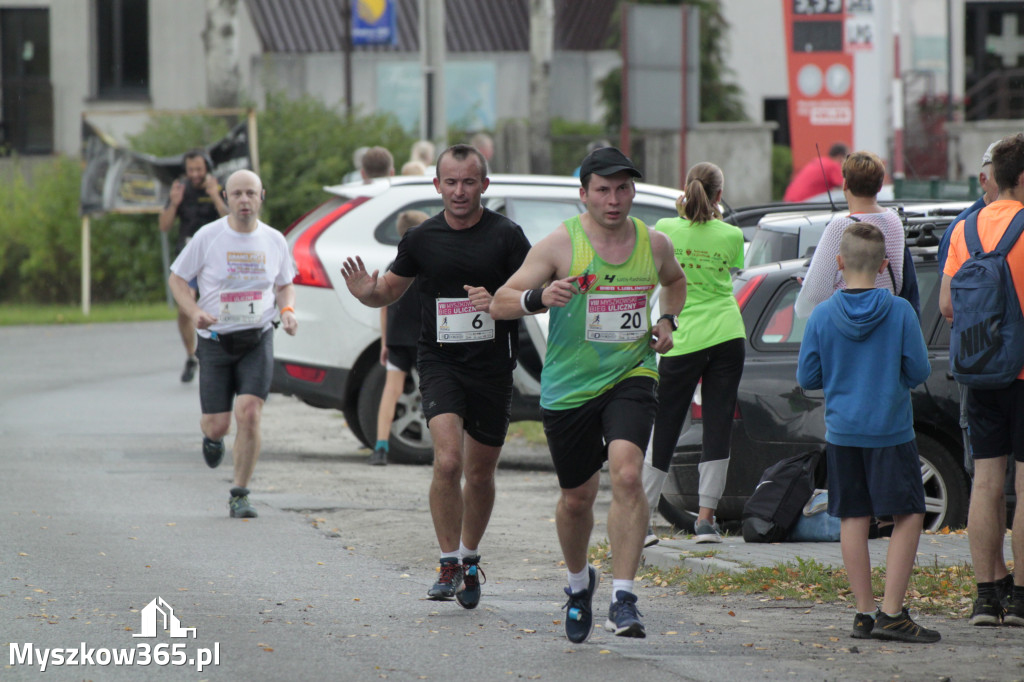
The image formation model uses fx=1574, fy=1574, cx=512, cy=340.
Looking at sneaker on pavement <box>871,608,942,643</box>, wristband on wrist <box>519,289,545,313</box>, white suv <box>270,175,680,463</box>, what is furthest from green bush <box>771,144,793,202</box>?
wristband on wrist <box>519,289,545,313</box>

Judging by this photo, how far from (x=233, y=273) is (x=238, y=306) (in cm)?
22

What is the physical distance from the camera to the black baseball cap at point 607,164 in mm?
Answer: 6102

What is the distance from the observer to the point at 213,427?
30.8 feet

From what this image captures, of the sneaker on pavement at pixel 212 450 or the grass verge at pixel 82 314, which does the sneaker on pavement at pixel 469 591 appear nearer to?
the sneaker on pavement at pixel 212 450

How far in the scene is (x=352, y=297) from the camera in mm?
11078

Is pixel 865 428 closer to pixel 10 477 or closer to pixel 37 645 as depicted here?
pixel 37 645

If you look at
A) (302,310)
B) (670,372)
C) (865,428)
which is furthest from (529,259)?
(302,310)

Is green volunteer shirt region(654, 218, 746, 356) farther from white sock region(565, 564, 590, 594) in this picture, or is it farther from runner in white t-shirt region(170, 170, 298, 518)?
runner in white t-shirt region(170, 170, 298, 518)

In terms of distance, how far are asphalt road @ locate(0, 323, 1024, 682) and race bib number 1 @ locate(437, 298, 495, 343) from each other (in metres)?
1.15

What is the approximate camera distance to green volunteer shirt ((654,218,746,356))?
7969 mm

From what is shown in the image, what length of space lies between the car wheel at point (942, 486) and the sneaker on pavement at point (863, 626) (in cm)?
211

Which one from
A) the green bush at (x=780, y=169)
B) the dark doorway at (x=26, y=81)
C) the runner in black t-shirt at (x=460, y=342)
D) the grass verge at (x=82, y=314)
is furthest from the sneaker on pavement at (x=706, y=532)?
the dark doorway at (x=26, y=81)

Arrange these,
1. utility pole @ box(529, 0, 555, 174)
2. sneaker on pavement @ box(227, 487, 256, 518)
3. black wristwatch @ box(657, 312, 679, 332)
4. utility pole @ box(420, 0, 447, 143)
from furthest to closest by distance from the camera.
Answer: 1. utility pole @ box(529, 0, 555, 174)
2. utility pole @ box(420, 0, 447, 143)
3. sneaker on pavement @ box(227, 487, 256, 518)
4. black wristwatch @ box(657, 312, 679, 332)

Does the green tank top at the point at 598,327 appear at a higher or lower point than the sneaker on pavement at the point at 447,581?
higher
